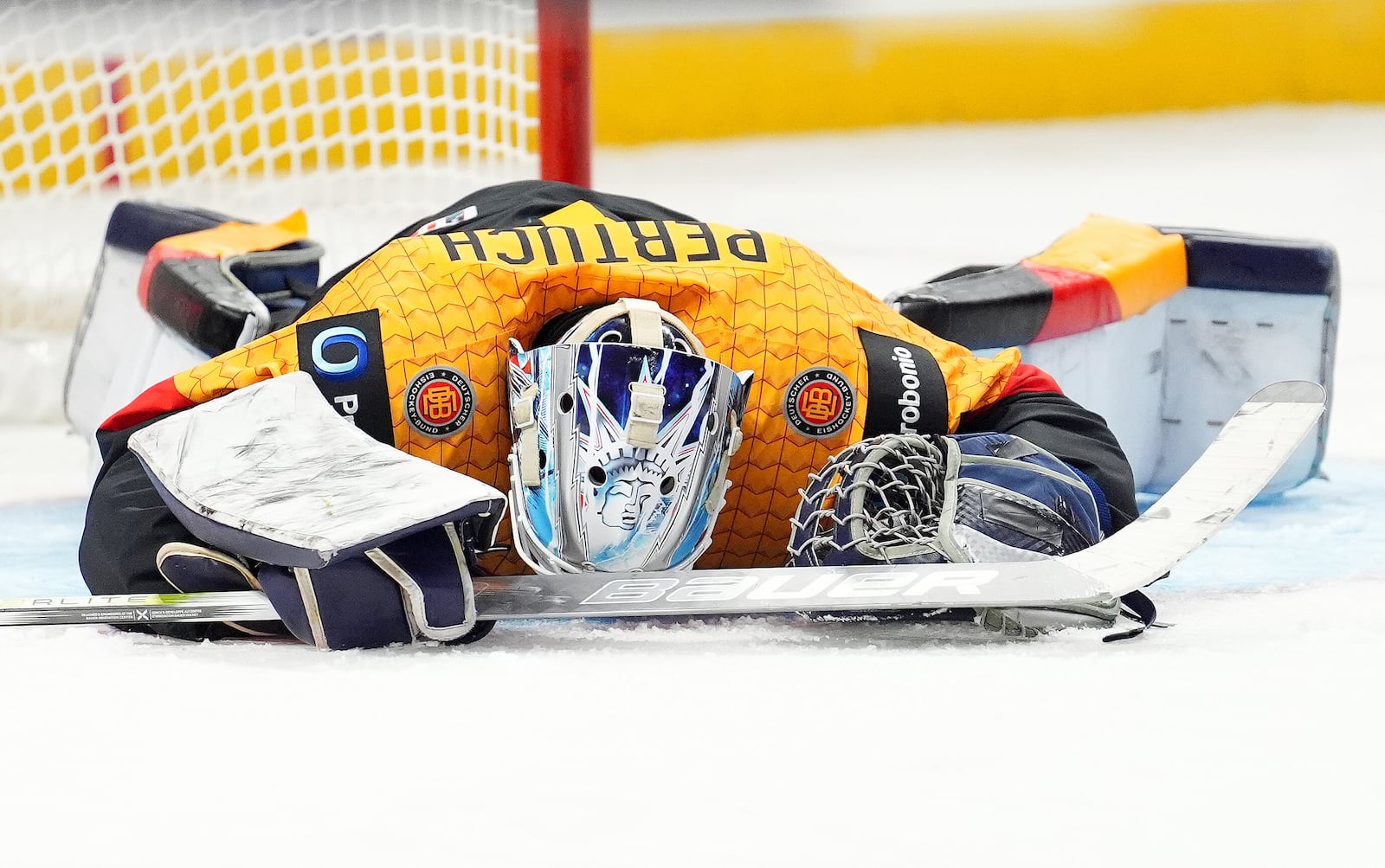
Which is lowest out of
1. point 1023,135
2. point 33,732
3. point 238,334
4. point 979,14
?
point 33,732

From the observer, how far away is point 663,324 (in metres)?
1.70

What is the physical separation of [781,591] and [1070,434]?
50 centimetres

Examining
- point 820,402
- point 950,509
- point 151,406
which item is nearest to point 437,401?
point 151,406

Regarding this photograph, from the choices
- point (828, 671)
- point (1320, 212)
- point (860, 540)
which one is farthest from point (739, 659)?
point (1320, 212)

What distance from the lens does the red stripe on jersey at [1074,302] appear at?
236cm

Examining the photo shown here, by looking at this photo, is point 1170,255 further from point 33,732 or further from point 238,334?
point 33,732

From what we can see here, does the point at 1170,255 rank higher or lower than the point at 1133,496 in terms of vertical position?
higher

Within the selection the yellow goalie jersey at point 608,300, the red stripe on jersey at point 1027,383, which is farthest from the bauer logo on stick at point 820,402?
the red stripe on jersey at point 1027,383

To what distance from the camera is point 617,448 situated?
1.59 m

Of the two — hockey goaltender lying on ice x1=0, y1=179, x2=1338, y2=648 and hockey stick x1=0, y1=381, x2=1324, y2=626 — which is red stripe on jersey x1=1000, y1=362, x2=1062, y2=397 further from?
hockey stick x1=0, y1=381, x2=1324, y2=626

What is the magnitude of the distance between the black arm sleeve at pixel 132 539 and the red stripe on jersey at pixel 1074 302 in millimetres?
1334

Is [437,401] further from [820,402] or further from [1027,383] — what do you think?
[1027,383]

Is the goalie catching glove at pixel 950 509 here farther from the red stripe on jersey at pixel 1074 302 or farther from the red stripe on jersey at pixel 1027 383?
the red stripe on jersey at pixel 1074 302

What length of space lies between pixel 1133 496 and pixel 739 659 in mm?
606
